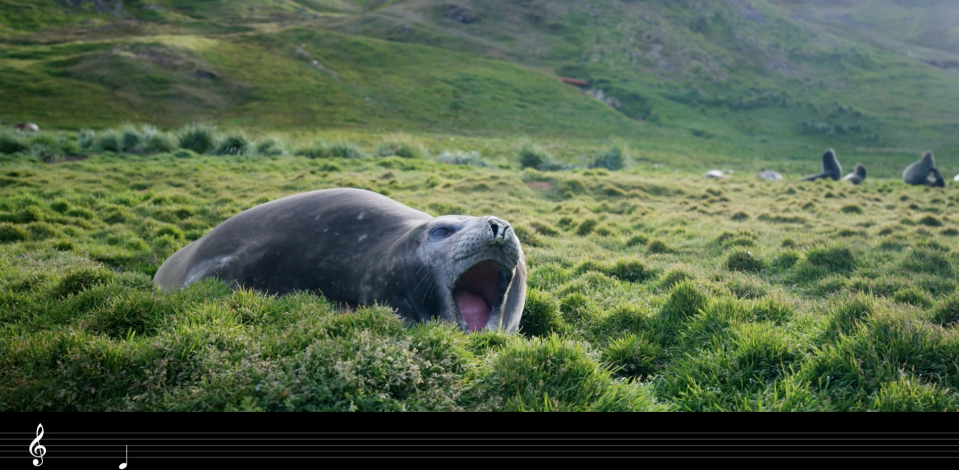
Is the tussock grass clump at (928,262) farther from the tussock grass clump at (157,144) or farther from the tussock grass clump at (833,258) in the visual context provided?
the tussock grass clump at (157,144)

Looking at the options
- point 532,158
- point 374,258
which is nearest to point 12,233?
point 374,258

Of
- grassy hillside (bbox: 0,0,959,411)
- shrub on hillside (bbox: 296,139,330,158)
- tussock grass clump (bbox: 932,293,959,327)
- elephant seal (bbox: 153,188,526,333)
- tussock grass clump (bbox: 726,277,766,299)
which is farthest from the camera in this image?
shrub on hillside (bbox: 296,139,330,158)

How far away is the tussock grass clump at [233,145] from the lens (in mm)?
22625

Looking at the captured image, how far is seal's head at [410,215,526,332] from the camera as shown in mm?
4586

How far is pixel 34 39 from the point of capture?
172ft

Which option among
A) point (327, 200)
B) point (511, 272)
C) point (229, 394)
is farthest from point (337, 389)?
point (327, 200)

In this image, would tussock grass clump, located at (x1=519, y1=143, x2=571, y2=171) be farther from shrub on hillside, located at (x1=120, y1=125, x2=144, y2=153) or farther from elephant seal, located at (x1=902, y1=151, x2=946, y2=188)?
shrub on hillside, located at (x1=120, y1=125, x2=144, y2=153)

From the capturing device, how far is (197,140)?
23.0 meters

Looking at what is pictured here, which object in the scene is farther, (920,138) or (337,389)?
(920,138)

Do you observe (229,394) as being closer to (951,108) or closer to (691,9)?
(951,108)

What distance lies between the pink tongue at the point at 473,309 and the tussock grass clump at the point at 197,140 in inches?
835

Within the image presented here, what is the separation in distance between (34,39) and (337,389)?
6706 cm

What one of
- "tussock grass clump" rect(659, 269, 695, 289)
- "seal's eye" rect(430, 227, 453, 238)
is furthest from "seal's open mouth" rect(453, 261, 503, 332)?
"tussock grass clump" rect(659, 269, 695, 289)
